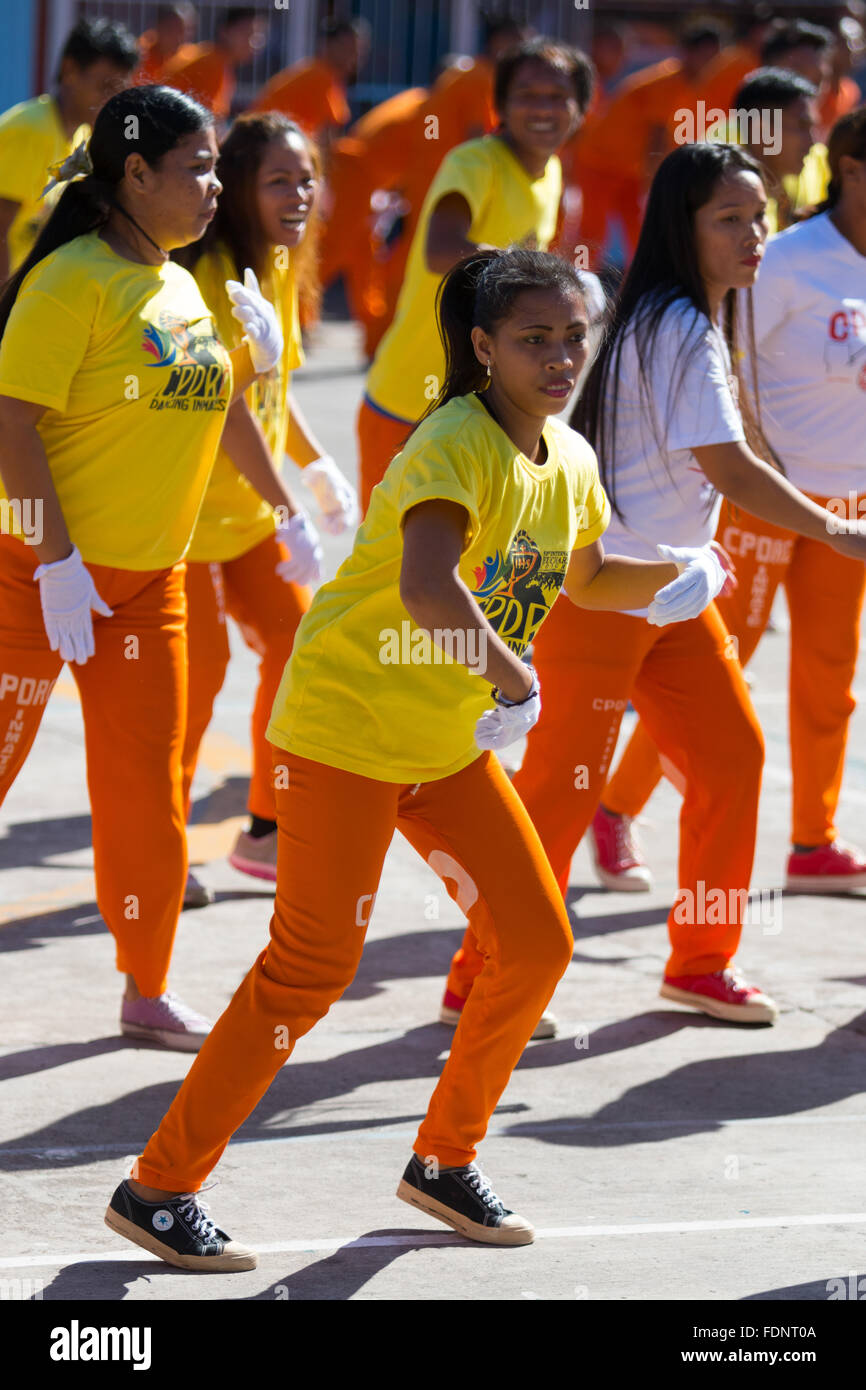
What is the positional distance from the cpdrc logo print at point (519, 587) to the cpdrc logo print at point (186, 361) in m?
1.06

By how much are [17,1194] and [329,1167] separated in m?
0.59

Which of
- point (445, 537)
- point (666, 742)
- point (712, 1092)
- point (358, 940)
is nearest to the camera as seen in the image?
point (445, 537)

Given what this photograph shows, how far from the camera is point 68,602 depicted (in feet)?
13.6

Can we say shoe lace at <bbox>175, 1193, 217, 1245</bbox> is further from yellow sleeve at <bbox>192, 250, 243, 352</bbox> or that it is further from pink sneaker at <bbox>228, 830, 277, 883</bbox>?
yellow sleeve at <bbox>192, 250, 243, 352</bbox>

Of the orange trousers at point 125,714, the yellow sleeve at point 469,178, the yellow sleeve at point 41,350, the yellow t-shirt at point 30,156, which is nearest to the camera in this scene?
the yellow sleeve at point 41,350

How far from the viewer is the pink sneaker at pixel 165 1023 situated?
177 inches

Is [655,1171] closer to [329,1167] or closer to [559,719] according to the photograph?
[329,1167]

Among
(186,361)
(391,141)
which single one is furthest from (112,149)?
(391,141)

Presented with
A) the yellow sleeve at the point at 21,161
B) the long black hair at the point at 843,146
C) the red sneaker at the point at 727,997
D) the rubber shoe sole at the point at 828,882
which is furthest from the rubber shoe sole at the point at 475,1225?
the yellow sleeve at the point at 21,161

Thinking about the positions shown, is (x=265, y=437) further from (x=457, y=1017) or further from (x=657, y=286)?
(x=457, y=1017)

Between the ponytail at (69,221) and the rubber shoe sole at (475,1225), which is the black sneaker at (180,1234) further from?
the ponytail at (69,221)

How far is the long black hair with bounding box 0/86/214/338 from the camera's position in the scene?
4215 millimetres

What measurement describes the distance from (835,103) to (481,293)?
30.4ft
